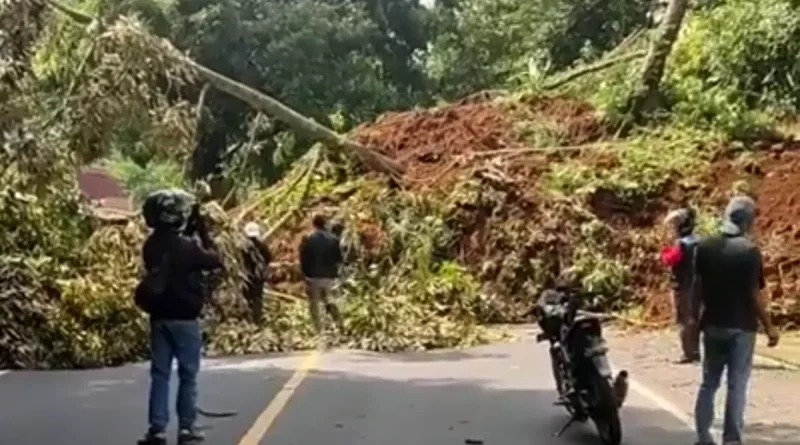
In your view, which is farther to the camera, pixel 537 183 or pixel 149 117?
pixel 537 183

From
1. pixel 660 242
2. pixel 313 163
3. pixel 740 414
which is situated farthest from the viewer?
pixel 313 163

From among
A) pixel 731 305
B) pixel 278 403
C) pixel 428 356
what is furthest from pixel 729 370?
pixel 428 356

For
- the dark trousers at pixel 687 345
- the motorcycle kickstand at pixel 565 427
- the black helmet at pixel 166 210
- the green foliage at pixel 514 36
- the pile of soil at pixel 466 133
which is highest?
the green foliage at pixel 514 36

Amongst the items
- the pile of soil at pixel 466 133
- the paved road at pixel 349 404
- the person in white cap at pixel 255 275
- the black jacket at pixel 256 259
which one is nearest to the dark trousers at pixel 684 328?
the paved road at pixel 349 404

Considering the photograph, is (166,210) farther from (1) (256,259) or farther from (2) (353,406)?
(1) (256,259)

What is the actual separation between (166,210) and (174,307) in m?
0.66

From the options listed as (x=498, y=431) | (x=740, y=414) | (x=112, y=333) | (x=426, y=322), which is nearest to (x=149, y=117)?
(x=112, y=333)

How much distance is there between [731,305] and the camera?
31.6 feet

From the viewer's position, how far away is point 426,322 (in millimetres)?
20688

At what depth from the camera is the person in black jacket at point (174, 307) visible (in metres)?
9.99

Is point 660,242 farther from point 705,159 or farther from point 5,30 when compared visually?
point 5,30

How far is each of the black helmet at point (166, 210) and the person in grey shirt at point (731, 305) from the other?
3517mm

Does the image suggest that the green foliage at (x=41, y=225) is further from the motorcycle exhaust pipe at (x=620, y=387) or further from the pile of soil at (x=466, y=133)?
the motorcycle exhaust pipe at (x=620, y=387)

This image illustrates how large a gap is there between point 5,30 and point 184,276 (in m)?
6.76
